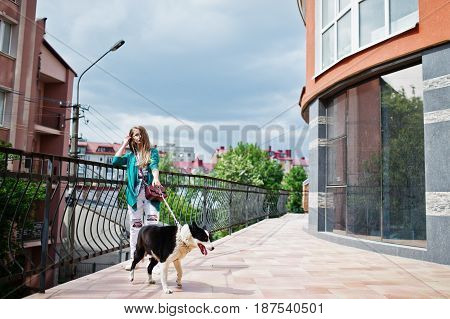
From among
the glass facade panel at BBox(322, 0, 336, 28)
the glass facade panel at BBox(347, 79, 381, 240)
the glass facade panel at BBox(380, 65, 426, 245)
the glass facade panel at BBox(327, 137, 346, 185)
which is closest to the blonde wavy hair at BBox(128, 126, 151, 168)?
the glass facade panel at BBox(380, 65, 426, 245)

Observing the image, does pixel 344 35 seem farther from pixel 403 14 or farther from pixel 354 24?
pixel 403 14

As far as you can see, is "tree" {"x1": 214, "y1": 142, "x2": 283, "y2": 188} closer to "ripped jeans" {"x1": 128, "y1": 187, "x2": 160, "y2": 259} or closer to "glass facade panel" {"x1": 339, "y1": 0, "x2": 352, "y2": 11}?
"glass facade panel" {"x1": 339, "y1": 0, "x2": 352, "y2": 11}

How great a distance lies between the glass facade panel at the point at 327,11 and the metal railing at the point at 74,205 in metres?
4.31

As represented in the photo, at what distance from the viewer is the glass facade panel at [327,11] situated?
7.77 m

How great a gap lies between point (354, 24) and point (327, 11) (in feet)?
5.08

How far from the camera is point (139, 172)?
3711 millimetres

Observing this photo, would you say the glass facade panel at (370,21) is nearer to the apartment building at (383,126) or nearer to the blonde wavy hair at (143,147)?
the apartment building at (383,126)

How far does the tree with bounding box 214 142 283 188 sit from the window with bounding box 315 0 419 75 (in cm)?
3258

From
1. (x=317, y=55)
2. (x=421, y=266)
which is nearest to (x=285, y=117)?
(x=317, y=55)

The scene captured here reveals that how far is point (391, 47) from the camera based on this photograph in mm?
5816

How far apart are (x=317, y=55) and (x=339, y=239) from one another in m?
4.15

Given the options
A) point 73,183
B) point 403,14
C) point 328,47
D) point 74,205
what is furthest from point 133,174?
point 328,47

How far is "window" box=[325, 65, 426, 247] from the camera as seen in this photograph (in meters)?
5.65
